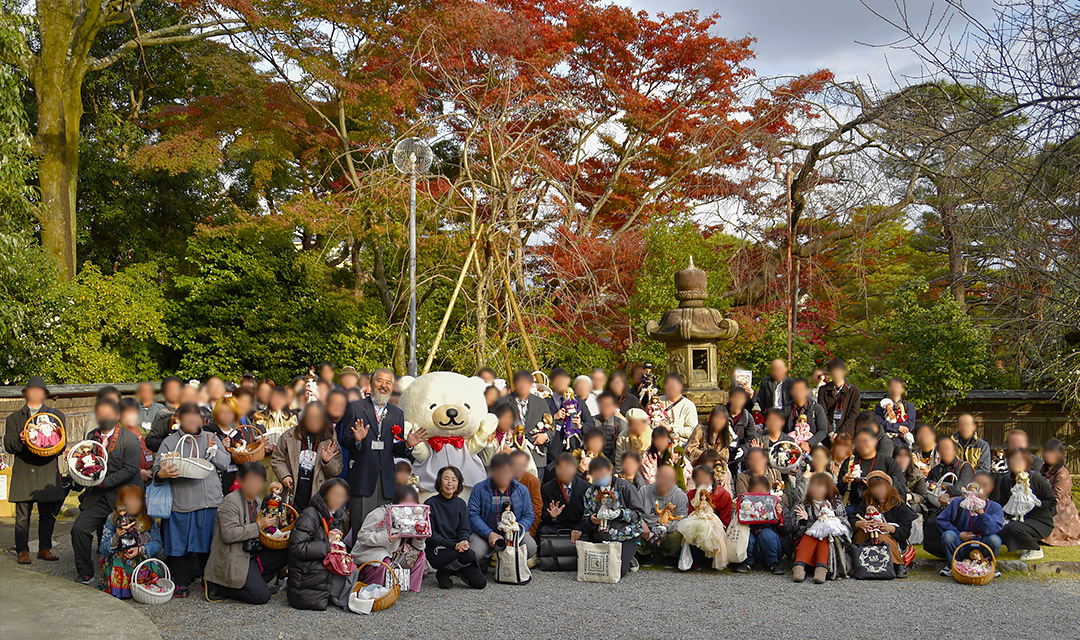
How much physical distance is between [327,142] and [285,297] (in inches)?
133

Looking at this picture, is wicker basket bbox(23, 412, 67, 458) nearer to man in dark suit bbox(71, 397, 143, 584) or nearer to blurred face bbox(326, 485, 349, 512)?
→ man in dark suit bbox(71, 397, 143, 584)

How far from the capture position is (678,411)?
8.86 metres

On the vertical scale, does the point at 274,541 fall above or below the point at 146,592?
above

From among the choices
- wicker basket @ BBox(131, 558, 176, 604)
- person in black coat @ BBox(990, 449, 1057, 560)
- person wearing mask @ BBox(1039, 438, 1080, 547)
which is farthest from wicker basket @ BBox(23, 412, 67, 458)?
person wearing mask @ BBox(1039, 438, 1080, 547)

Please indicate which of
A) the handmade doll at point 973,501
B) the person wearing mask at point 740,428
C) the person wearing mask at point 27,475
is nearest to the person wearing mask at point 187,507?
the person wearing mask at point 27,475

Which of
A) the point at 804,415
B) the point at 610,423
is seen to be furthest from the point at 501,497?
the point at 804,415

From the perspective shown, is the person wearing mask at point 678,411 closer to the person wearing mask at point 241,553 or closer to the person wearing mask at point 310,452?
the person wearing mask at point 310,452

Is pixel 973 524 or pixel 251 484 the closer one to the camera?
pixel 251 484

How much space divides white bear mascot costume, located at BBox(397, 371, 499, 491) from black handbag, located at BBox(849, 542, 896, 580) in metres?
3.30

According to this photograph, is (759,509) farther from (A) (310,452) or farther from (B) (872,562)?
(A) (310,452)

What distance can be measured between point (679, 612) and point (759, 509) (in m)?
1.57

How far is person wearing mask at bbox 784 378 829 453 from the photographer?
8586mm

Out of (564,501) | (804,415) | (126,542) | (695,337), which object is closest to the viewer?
(126,542)

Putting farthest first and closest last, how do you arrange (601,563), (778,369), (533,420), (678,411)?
1. (778,369)
2. (678,411)
3. (533,420)
4. (601,563)
